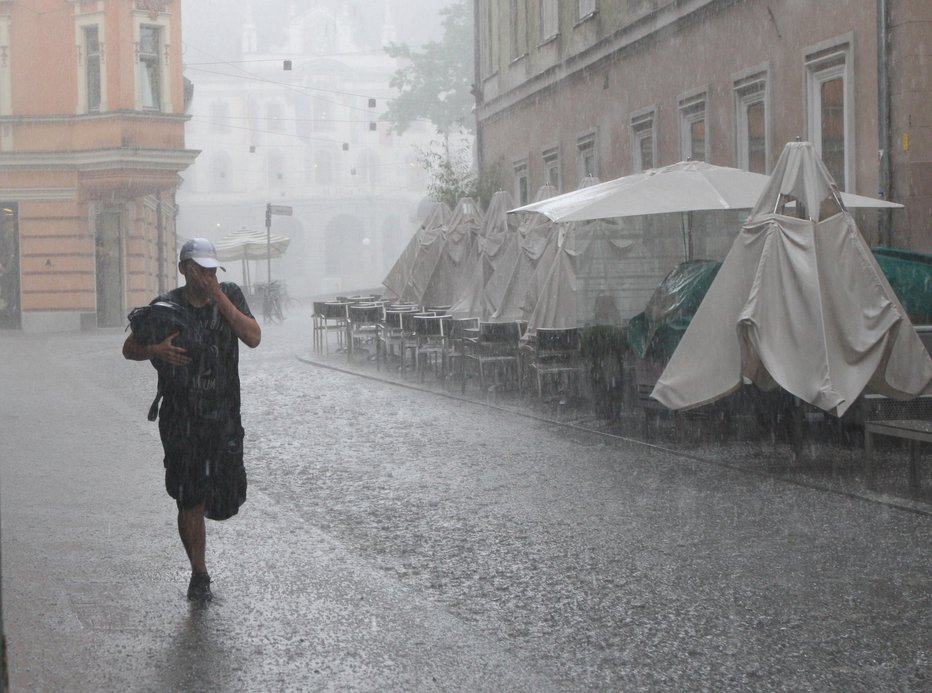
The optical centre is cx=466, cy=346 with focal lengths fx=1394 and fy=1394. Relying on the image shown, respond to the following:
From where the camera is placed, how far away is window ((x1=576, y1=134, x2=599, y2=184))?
25.7 metres

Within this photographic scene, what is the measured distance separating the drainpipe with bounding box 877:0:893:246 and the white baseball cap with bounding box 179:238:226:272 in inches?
396

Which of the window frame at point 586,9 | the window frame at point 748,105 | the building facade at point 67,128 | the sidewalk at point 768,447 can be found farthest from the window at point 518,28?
the sidewalk at point 768,447

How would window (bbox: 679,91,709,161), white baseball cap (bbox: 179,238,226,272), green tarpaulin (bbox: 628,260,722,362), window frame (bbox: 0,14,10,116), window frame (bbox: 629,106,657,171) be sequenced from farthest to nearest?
window frame (bbox: 0,14,10,116), window frame (bbox: 629,106,657,171), window (bbox: 679,91,709,161), green tarpaulin (bbox: 628,260,722,362), white baseball cap (bbox: 179,238,226,272)

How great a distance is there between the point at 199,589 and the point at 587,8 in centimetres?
2056

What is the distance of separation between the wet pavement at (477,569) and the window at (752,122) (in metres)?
6.75

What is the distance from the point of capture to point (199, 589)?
21.7ft

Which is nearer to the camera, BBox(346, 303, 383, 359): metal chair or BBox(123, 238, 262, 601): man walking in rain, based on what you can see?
BBox(123, 238, 262, 601): man walking in rain

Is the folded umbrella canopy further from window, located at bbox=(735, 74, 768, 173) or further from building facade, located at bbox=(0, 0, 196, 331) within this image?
building facade, located at bbox=(0, 0, 196, 331)

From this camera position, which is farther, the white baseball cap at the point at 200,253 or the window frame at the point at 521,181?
the window frame at the point at 521,181

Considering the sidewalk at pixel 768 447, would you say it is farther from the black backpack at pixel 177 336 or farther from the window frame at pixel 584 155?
the window frame at pixel 584 155

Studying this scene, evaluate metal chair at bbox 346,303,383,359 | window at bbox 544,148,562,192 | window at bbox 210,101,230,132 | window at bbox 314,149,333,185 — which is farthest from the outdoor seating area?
window at bbox 210,101,230,132

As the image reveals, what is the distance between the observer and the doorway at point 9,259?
1465 inches

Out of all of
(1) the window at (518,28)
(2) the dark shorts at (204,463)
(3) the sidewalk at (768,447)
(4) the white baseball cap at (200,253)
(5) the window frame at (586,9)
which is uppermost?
(1) the window at (518,28)

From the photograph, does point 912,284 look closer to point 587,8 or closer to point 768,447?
point 768,447
